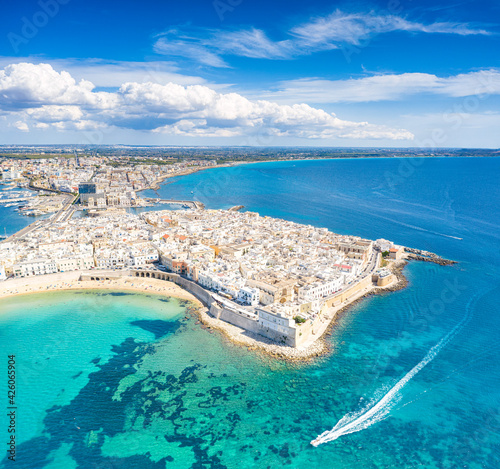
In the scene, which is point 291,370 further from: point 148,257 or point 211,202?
point 211,202

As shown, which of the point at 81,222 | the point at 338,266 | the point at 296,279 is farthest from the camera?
the point at 81,222

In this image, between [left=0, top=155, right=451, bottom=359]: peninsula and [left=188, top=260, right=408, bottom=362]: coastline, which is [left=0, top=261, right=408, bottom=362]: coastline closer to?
[left=188, top=260, right=408, bottom=362]: coastline

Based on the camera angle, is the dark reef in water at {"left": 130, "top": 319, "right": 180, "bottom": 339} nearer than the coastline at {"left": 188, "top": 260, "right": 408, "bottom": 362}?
No

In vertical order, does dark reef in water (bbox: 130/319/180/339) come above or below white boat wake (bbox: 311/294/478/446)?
above

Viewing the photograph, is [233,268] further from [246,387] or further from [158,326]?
[246,387]

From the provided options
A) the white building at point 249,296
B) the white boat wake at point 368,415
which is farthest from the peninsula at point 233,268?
the white boat wake at point 368,415

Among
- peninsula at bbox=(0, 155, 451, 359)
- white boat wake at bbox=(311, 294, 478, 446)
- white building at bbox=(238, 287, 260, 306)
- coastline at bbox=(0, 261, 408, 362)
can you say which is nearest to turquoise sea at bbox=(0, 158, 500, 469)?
white boat wake at bbox=(311, 294, 478, 446)

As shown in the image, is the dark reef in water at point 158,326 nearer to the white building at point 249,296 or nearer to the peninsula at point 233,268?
the peninsula at point 233,268

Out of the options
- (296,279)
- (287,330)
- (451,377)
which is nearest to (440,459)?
(451,377)
